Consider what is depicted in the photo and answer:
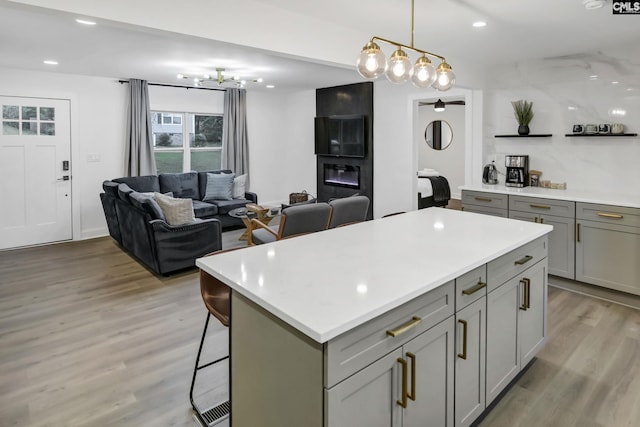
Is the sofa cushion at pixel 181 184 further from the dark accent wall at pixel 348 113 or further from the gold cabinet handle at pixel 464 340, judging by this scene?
the gold cabinet handle at pixel 464 340

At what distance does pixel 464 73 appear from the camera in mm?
4895

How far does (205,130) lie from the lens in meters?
8.07

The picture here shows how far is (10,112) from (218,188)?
10.3 feet

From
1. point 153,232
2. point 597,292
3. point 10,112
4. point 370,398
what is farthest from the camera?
point 10,112

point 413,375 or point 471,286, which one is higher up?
point 471,286

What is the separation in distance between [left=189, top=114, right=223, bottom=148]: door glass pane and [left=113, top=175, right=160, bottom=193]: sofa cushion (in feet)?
Answer: 4.77

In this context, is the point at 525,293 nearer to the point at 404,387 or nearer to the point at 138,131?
the point at 404,387

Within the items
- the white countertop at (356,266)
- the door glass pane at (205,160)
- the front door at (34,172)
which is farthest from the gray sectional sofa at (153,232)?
the white countertop at (356,266)

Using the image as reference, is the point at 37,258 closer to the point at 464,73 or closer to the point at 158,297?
the point at 158,297

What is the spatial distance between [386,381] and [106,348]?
238 centimetres

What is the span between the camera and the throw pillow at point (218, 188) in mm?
7238

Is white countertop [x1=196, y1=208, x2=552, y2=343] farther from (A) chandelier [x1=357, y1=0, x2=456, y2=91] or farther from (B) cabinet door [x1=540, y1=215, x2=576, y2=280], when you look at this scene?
(B) cabinet door [x1=540, y1=215, x2=576, y2=280]

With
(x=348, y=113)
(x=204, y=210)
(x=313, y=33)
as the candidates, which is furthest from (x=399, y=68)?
(x=348, y=113)

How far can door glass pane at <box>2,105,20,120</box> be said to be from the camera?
5727 millimetres
